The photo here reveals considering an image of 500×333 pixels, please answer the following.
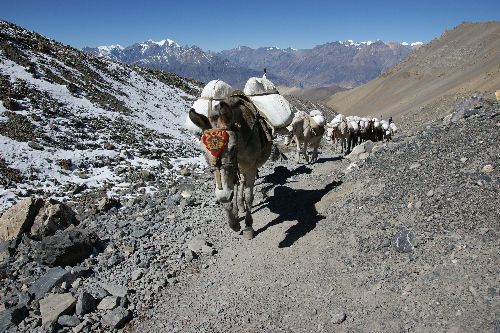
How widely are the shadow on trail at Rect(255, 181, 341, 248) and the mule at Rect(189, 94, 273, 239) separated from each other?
977mm

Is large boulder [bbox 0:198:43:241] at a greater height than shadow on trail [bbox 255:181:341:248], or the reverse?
large boulder [bbox 0:198:43:241]

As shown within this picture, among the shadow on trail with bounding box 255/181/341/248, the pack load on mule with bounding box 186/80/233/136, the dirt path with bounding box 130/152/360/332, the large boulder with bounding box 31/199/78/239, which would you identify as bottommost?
the dirt path with bounding box 130/152/360/332

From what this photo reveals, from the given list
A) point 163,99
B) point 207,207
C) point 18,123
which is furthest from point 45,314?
point 163,99

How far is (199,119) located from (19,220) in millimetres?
6220

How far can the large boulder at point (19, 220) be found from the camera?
9258 mm

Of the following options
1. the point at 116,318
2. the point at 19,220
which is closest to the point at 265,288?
the point at 116,318

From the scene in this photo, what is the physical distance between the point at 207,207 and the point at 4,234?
17.3 ft

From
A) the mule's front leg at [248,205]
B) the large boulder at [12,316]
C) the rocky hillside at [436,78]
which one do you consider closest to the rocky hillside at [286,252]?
the large boulder at [12,316]

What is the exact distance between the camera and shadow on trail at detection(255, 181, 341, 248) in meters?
8.48

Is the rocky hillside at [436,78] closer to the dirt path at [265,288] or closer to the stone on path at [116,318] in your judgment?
the dirt path at [265,288]

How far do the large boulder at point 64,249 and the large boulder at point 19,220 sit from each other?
1.71m

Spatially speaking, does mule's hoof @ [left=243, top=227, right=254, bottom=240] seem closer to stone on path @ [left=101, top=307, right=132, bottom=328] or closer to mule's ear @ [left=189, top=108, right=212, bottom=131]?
mule's ear @ [left=189, top=108, right=212, bottom=131]

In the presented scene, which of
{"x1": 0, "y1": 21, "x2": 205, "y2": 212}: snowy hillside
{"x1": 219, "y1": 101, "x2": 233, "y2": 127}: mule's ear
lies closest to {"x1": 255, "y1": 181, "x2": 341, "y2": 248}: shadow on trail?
{"x1": 219, "y1": 101, "x2": 233, "y2": 127}: mule's ear

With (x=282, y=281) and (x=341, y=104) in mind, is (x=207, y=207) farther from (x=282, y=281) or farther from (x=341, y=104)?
(x=341, y=104)
